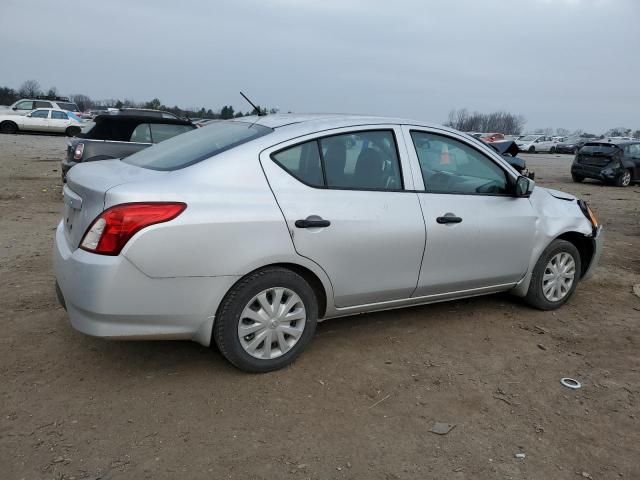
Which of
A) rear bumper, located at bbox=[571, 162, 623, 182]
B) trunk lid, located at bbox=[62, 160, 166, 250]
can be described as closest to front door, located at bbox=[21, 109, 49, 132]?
rear bumper, located at bbox=[571, 162, 623, 182]

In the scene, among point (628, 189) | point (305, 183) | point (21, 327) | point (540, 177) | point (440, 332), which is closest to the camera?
point (305, 183)

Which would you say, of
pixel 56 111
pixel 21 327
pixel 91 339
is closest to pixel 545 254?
pixel 91 339

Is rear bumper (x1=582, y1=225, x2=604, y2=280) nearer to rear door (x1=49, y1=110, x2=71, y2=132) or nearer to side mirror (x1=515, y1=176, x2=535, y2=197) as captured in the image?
side mirror (x1=515, y1=176, x2=535, y2=197)

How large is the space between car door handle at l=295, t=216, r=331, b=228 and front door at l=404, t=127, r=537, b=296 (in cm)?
85

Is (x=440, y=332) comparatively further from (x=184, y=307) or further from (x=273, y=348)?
(x=184, y=307)

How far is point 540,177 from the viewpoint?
20484 mm

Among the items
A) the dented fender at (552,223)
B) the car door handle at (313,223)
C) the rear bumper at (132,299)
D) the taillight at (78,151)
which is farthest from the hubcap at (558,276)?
the taillight at (78,151)

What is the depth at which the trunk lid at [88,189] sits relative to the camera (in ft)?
10.2

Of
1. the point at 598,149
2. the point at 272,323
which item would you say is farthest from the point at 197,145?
the point at 598,149

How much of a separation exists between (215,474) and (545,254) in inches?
131

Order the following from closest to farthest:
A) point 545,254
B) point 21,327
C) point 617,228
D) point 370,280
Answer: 1. point 370,280
2. point 21,327
3. point 545,254
4. point 617,228

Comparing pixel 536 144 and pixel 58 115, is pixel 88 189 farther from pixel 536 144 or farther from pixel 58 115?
pixel 536 144

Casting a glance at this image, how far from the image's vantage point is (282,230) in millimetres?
3326

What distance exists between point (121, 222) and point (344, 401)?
162cm
